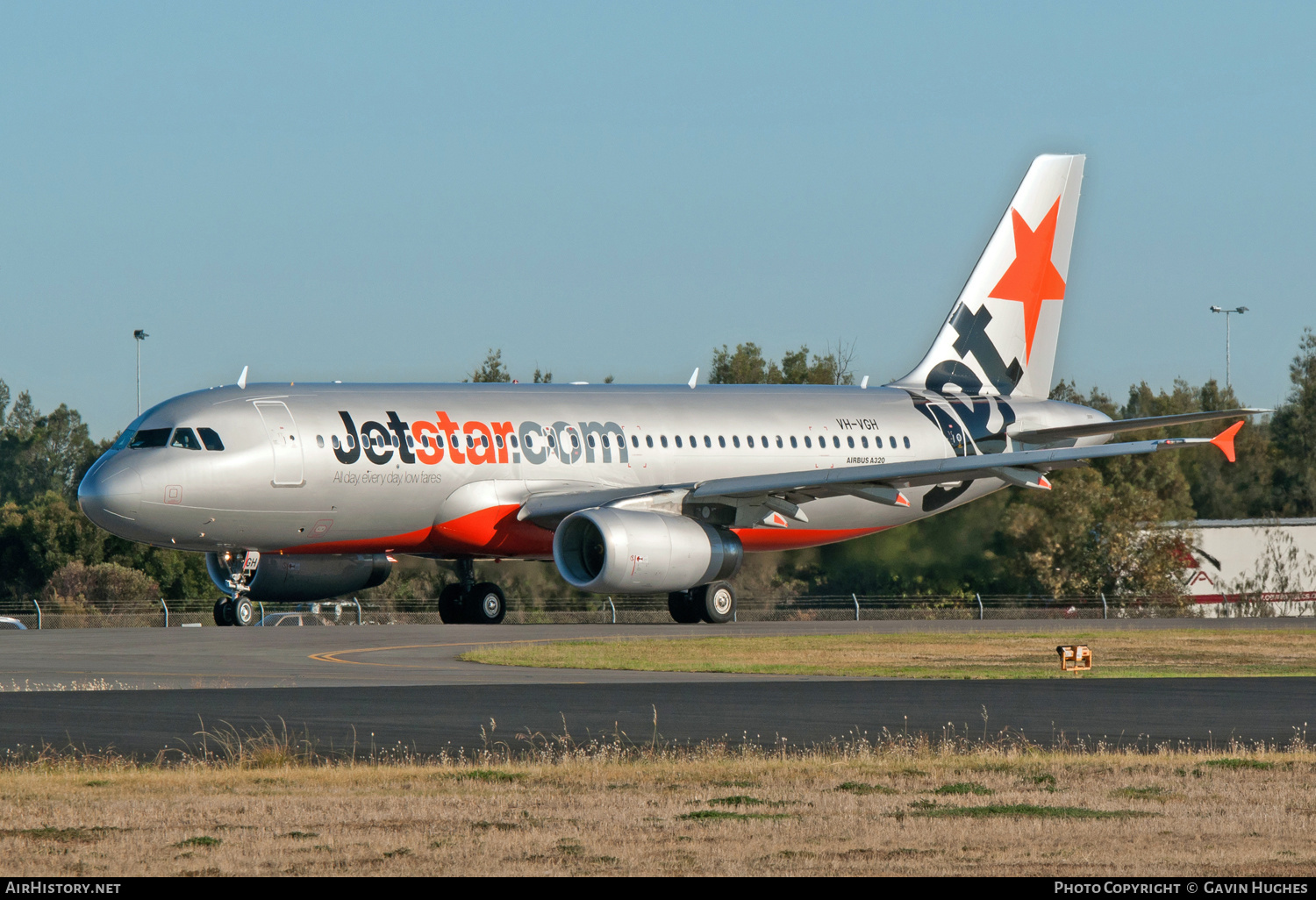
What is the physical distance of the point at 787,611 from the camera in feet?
146

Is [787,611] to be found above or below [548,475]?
below

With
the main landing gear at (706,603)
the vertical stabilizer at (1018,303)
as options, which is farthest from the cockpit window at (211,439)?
the vertical stabilizer at (1018,303)

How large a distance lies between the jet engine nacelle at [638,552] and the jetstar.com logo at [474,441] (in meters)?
2.11

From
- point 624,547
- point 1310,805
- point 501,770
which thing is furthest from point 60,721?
point 624,547

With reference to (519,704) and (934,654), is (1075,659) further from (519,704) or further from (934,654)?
(519,704)

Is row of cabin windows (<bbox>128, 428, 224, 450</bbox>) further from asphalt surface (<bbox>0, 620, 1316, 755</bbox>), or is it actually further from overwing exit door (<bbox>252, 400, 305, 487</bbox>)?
asphalt surface (<bbox>0, 620, 1316, 755</bbox>)

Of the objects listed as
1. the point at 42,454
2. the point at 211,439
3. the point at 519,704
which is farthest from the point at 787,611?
the point at 42,454

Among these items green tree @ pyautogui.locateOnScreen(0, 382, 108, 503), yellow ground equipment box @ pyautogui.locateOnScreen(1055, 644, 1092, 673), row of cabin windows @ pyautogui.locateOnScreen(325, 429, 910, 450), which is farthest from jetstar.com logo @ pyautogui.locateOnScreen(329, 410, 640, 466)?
green tree @ pyautogui.locateOnScreen(0, 382, 108, 503)

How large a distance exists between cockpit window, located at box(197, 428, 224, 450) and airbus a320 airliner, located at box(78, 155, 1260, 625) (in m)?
0.04

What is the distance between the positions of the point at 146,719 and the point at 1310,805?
34.9 feet

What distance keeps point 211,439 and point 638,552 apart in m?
8.01

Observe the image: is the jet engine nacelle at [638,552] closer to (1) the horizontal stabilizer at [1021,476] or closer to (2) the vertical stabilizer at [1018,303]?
(1) the horizontal stabilizer at [1021,476]

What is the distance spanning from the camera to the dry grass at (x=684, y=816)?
967cm
